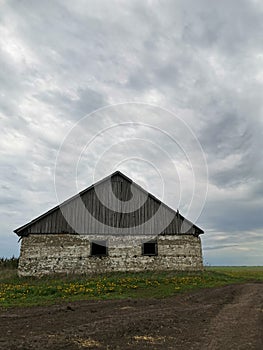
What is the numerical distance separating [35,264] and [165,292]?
34.5 ft

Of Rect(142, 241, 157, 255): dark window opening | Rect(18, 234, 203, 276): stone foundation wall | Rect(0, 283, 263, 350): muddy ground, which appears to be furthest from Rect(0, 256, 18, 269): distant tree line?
Rect(0, 283, 263, 350): muddy ground

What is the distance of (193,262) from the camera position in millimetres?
23859

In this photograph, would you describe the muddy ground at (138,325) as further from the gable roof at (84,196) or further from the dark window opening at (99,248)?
the gable roof at (84,196)

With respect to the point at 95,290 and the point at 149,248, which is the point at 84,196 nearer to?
the point at 149,248

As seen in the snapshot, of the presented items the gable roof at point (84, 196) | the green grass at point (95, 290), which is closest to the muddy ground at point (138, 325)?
the green grass at point (95, 290)

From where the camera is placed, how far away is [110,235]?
2342 centimetres

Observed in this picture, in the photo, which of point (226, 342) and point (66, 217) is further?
point (66, 217)

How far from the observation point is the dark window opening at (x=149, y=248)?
2391cm

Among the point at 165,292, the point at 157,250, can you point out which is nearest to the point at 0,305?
the point at 165,292

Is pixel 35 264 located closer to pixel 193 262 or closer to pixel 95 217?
pixel 95 217

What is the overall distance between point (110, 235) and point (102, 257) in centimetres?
160

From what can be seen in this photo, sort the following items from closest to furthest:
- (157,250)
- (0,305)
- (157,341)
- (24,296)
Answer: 1. (157,341)
2. (0,305)
3. (24,296)
4. (157,250)

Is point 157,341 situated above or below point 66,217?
below

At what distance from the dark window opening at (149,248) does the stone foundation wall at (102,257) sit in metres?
0.34
